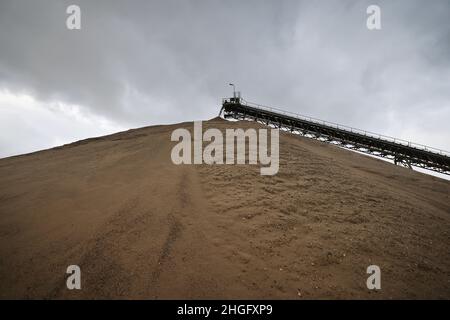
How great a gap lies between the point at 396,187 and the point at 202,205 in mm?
9448

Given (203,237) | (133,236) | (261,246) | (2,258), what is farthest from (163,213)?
(2,258)

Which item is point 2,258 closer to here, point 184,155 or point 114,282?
point 114,282

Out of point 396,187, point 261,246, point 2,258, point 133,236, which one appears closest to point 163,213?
point 133,236

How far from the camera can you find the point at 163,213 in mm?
6906

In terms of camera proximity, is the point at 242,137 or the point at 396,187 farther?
the point at 242,137

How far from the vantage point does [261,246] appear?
5.73 m

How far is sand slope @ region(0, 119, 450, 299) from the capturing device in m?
4.80

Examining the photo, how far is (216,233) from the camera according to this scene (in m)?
6.12

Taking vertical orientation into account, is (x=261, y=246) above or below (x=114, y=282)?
above

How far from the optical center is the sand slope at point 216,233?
480 cm

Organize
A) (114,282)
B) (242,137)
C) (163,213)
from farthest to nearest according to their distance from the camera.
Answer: (242,137), (163,213), (114,282)

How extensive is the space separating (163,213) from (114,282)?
7.71 ft
